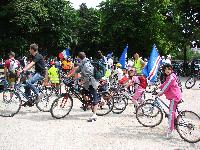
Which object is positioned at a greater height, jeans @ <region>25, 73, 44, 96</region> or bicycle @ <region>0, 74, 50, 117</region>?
jeans @ <region>25, 73, 44, 96</region>

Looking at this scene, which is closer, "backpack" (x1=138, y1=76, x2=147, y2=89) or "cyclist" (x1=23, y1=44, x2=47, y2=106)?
"cyclist" (x1=23, y1=44, x2=47, y2=106)

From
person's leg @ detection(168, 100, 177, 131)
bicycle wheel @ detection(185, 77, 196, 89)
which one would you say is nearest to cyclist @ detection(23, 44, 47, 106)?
person's leg @ detection(168, 100, 177, 131)

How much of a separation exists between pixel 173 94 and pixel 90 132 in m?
2.10

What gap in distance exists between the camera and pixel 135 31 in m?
56.3

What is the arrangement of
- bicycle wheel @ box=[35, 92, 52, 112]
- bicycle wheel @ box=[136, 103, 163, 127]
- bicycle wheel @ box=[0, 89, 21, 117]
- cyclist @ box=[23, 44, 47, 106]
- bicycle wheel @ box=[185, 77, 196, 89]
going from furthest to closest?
bicycle wheel @ box=[185, 77, 196, 89]
bicycle wheel @ box=[35, 92, 52, 112]
cyclist @ box=[23, 44, 47, 106]
bicycle wheel @ box=[0, 89, 21, 117]
bicycle wheel @ box=[136, 103, 163, 127]

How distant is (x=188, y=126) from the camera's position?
9008 mm

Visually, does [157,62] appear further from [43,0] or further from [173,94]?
[43,0]

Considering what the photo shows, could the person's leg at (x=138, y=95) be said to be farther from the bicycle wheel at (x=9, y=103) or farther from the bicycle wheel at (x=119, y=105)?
the bicycle wheel at (x=9, y=103)

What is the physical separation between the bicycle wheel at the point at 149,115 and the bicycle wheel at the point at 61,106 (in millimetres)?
2118

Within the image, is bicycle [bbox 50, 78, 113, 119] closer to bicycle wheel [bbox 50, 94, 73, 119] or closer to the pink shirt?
bicycle wheel [bbox 50, 94, 73, 119]

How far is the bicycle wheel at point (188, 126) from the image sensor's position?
8.92 meters

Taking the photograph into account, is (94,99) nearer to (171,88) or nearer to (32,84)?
(32,84)

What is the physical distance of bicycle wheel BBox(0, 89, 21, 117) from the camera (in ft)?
39.2

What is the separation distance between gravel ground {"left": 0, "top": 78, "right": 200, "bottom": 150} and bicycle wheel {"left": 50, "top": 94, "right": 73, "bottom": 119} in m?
0.16
